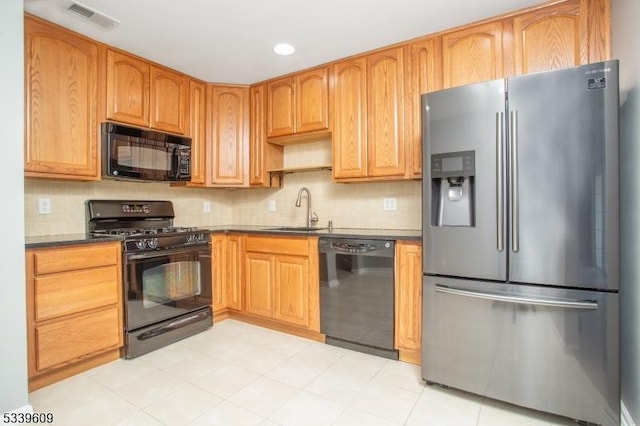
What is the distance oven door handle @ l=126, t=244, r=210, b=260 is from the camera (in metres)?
2.38

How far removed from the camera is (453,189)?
195cm

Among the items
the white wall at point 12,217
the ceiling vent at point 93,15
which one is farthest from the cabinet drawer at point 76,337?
the ceiling vent at point 93,15

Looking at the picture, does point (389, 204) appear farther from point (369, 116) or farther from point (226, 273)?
point (226, 273)

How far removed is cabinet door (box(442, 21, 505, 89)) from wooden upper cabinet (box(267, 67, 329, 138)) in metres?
1.02

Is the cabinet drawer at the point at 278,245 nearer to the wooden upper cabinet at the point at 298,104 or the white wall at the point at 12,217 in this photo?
the wooden upper cabinet at the point at 298,104

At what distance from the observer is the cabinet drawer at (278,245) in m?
2.66

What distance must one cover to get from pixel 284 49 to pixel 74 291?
229 centimetres

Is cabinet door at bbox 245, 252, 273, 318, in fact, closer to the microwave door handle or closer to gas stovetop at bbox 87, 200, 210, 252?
gas stovetop at bbox 87, 200, 210, 252

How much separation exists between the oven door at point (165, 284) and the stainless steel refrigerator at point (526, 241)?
6.33 feet

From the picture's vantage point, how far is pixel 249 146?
132 inches

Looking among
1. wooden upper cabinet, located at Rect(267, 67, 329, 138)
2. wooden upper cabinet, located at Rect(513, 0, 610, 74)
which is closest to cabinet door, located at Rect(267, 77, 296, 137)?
wooden upper cabinet, located at Rect(267, 67, 329, 138)

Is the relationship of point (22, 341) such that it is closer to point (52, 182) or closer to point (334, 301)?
point (52, 182)

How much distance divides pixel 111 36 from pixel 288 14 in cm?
135

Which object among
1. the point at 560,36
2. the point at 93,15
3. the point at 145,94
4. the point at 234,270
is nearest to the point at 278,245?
the point at 234,270
